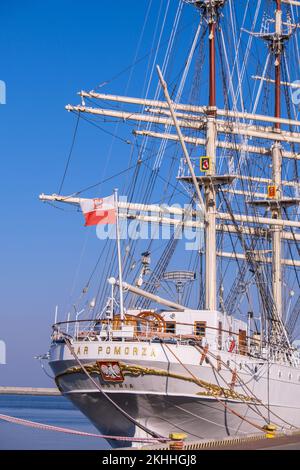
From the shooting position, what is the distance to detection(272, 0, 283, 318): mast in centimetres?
6319

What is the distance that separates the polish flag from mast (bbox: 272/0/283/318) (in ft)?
65.9

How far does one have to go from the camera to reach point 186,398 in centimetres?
3847

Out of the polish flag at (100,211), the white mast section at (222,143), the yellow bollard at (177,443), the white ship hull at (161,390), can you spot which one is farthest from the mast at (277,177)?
the yellow bollard at (177,443)

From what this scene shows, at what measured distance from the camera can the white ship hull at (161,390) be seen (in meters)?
38.0

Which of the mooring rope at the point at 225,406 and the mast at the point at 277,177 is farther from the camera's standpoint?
the mast at the point at 277,177

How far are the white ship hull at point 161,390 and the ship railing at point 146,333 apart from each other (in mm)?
535

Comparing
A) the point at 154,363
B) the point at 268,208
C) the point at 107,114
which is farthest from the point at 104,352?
the point at 268,208

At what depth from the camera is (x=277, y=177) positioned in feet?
221

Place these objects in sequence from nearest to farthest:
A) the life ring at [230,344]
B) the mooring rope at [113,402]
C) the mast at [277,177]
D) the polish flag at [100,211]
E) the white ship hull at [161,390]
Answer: the white ship hull at [161,390], the mooring rope at [113,402], the polish flag at [100,211], the life ring at [230,344], the mast at [277,177]

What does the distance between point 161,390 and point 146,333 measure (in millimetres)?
2518

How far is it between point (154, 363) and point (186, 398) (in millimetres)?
2139

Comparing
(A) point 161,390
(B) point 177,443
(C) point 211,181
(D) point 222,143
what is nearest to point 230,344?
(A) point 161,390

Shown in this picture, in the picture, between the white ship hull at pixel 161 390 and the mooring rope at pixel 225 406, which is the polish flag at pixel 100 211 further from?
the mooring rope at pixel 225 406

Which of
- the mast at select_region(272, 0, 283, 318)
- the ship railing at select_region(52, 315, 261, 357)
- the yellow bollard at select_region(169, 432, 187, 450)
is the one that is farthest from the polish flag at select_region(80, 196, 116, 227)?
the mast at select_region(272, 0, 283, 318)
